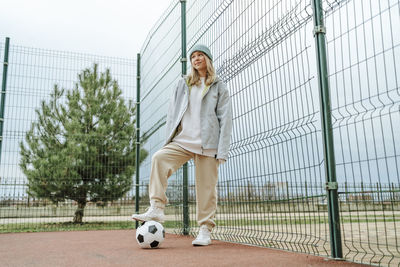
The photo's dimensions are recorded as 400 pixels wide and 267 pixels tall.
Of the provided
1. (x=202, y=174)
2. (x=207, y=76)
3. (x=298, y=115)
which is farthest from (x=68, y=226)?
(x=298, y=115)

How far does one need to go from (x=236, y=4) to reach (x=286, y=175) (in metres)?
1.84

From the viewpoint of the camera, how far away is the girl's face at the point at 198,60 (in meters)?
3.30

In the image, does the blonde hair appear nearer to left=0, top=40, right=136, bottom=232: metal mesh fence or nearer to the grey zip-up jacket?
the grey zip-up jacket

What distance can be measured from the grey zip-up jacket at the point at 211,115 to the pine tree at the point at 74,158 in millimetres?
3048

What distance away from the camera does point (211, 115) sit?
3.16 metres

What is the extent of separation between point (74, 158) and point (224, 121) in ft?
14.5

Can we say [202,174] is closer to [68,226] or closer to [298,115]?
[298,115]

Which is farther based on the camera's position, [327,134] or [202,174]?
[202,174]

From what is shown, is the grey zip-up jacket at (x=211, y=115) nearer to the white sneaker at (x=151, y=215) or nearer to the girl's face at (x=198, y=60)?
the girl's face at (x=198, y=60)

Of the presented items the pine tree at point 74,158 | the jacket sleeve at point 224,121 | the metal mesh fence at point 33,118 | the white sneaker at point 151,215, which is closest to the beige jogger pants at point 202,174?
the jacket sleeve at point 224,121

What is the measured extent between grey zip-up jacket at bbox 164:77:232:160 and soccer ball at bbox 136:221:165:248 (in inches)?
29.2

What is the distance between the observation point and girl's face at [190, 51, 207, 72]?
330cm

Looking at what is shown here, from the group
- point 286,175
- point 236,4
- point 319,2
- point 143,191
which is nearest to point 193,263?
point 286,175

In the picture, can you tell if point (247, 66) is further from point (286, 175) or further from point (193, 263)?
point (193, 263)
